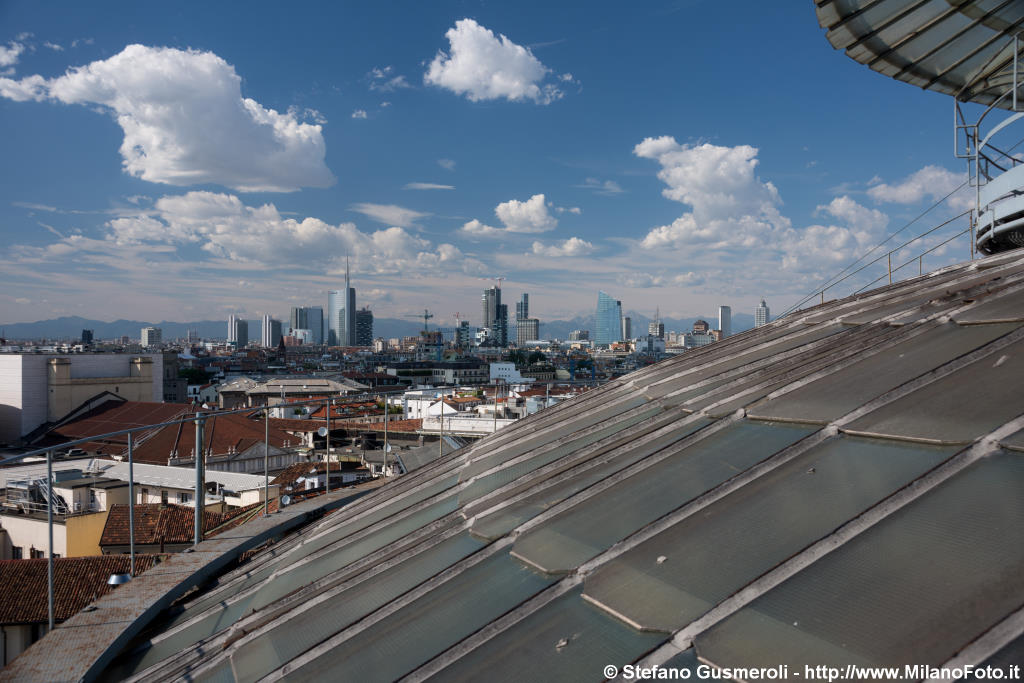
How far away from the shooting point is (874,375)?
307cm

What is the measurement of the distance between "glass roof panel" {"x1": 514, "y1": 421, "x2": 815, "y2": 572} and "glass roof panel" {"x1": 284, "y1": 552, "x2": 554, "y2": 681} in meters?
0.15

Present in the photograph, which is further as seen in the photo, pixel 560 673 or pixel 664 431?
pixel 664 431

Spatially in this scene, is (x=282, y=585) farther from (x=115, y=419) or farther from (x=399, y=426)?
(x=115, y=419)

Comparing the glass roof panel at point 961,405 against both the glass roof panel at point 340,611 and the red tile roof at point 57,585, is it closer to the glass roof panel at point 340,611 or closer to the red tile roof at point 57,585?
the glass roof panel at point 340,611

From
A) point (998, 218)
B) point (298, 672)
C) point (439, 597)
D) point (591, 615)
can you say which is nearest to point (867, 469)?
point (591, 615)

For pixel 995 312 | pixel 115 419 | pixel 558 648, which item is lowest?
pixel 115 419

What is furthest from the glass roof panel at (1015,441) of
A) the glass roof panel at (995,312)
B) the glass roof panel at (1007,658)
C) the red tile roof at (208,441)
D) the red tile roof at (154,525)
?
the red tile roof at (208,441)

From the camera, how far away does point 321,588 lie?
129 inches

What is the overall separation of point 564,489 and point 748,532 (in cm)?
123

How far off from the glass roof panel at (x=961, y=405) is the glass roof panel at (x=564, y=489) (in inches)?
37.6

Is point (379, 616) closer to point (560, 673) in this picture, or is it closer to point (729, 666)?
point (560, 673)

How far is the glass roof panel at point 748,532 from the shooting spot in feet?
6.32

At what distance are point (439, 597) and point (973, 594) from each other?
1.82 metres

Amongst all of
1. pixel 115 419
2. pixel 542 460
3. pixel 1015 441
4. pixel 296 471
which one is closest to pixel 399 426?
pixel 296 471
